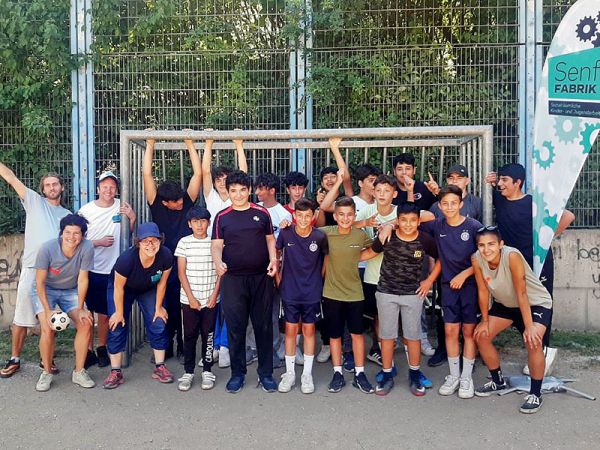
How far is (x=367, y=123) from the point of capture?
7.34m

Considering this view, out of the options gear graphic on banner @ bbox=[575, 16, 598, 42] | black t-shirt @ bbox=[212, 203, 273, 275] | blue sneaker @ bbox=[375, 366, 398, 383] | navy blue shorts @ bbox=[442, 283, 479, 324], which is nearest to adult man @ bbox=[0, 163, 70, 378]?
black t-shirt @ bbox=[212, 203, 273, 275]

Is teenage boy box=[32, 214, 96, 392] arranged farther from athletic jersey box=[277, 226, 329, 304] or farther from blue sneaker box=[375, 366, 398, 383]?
blue sneaker box=[375, 366, 398, 383]

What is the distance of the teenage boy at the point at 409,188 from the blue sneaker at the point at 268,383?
2065 millimetres

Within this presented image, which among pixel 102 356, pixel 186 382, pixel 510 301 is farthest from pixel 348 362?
pixel 102 356

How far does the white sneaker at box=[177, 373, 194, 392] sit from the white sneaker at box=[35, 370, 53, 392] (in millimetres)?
1105

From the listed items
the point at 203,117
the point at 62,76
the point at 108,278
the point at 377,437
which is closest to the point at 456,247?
the point at 377,437

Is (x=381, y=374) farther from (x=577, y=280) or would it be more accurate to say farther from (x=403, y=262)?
(x=577, y=280)

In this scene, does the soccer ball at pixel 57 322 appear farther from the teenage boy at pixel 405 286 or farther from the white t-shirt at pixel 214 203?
the teenage boy at pixel 405 286

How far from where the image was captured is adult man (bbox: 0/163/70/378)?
18.7 feet

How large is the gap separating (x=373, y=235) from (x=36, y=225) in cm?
315

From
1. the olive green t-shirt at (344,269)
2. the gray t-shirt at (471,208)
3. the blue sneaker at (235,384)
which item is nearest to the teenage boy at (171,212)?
the blue sneaker at (235,384)

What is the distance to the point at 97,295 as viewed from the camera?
593cm

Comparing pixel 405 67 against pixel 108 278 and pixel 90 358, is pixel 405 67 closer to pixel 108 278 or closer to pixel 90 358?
pixel 108 278

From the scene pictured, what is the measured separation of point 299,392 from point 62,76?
4.79 metres
